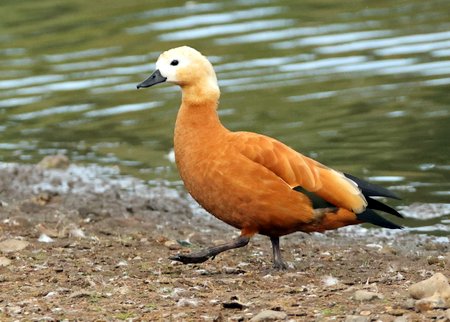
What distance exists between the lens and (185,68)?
7.71m

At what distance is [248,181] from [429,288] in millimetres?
1616

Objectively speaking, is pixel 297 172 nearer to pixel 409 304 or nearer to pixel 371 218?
pixel 371 218

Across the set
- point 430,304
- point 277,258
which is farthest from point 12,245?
point 430,304

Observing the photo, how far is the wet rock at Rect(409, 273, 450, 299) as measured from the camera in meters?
6.02

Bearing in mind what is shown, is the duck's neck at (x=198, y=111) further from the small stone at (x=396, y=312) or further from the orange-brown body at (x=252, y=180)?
the small stone at (x=396, y=312)

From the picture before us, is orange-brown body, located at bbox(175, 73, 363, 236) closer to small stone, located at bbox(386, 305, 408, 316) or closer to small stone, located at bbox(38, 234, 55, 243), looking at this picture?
small stone, located at bbox(38, 234, 55, 243)

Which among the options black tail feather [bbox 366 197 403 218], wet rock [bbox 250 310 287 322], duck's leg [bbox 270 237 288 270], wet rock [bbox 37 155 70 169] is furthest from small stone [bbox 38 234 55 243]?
wet rock [bbox 37 155 70 169]

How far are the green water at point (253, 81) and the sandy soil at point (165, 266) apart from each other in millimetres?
997

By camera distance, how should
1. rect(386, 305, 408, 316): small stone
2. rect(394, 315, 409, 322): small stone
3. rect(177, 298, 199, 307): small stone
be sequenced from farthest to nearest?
rect(177, 298, 199, 307): small stone
rect(386, 305, 408, 316): small stone
rect(394, 315, 409, 322): small stone

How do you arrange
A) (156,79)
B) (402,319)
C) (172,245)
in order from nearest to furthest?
1. (402,319)
2. (156,79)
3. (172,245)

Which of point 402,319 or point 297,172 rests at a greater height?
point 297,172

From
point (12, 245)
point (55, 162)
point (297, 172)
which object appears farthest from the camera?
point (55, 162)

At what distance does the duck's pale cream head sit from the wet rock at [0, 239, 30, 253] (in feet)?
4.81

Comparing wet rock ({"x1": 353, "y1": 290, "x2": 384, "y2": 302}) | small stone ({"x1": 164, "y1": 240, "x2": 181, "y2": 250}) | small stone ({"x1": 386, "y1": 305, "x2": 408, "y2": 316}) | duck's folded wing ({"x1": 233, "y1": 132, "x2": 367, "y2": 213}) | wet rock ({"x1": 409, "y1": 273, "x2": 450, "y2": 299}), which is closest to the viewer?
small stone ({"x1": 386, "y1": 305, "x2": 408, "y2": 316})
